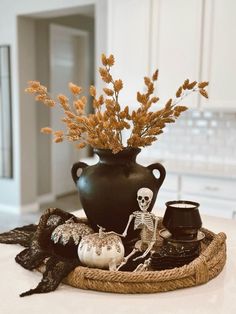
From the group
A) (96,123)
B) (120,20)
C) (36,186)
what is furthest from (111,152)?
(36,186)

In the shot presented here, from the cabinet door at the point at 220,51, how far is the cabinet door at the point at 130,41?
50 cm

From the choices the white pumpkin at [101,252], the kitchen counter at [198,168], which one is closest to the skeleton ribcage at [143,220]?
the white pumpkin at [101,252]

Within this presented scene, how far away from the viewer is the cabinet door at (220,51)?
313 cm

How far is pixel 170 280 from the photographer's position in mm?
1112

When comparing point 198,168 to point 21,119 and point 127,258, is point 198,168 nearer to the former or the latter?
point 127,258

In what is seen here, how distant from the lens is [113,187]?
1.34 metres

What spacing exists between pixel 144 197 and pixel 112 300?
0.37 meters

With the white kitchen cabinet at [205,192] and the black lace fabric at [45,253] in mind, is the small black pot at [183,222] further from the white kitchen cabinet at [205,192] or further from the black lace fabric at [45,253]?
the white kitchen cabinet at [205,192]

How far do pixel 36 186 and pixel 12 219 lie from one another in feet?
2.09

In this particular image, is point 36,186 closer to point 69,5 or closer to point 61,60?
point 61,60

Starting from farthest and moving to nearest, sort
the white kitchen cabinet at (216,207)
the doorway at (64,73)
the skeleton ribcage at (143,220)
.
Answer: the doorway at (64,73) → the white kitchen cabinet at (216,207) → the skeleton ribcage at (143,220)

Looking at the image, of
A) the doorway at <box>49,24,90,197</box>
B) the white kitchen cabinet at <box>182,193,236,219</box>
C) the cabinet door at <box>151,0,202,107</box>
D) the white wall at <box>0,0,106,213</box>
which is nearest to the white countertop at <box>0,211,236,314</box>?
the white kitchen cabinet at <box>182,193,236,219</box>

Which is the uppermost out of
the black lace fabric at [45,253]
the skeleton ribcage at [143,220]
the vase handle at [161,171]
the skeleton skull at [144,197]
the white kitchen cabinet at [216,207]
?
the vase handle at [161,171]

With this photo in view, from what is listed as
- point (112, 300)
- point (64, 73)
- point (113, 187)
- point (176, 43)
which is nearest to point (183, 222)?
point (113, 187)
